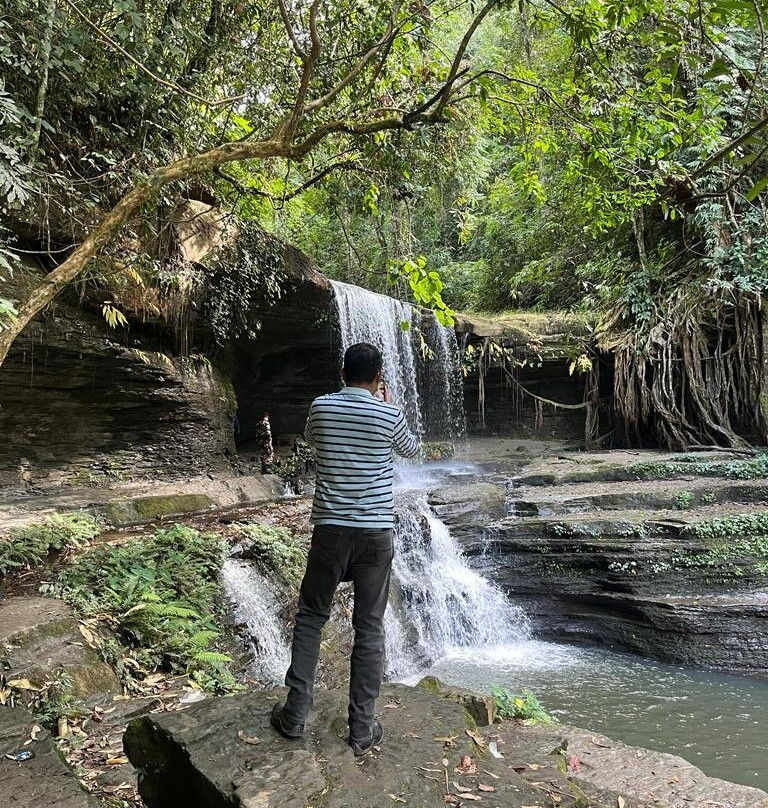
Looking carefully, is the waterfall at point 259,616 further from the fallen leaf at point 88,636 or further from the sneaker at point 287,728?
the sneaker at point 287,728

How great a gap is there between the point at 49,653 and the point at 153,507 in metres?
4.84

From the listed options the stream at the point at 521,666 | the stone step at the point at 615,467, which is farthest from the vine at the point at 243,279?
the stone step at the point at 615,467

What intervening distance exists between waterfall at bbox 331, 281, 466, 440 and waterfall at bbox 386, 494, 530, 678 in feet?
11.4

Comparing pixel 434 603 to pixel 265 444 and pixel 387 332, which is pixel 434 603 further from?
pixel 387 332

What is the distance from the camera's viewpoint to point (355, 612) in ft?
8.95

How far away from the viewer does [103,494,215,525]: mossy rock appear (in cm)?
824

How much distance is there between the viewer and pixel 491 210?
60.1 feet

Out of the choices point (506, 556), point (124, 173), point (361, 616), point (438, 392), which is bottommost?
point (506, 556)

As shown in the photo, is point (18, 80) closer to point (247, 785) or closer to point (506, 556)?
point (247, 785)

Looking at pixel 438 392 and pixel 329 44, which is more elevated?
pixel 329 44

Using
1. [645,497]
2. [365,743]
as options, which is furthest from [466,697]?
[645,497]

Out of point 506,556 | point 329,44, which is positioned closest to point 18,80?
point 329,44

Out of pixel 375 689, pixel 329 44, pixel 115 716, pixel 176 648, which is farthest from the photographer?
pixel 329 44

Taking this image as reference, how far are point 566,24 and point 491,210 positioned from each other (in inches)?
553
